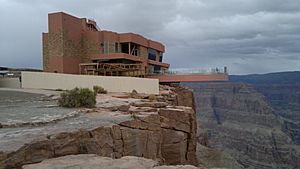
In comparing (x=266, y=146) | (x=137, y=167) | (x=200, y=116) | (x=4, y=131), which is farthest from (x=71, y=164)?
(x=200, y=116)

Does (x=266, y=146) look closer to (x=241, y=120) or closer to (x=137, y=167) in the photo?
(x=241, y=120)

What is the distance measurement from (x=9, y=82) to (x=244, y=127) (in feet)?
305

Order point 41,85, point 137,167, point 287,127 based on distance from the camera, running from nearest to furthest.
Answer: point 137,167
point 41,85
point 287,127

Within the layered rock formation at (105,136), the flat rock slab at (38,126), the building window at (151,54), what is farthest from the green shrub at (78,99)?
the building window at (151,54)

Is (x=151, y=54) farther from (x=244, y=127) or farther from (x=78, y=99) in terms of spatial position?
(x=244, y=127)

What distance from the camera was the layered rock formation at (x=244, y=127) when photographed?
8306 cm

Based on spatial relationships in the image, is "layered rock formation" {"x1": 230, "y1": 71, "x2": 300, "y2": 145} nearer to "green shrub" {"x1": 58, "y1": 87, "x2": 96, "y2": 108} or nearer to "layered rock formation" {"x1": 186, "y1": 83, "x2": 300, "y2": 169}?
"layered rock formation" {"x1": 186, "y1": 83, "x2": 300, "y2": 169}

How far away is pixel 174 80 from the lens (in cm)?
3650

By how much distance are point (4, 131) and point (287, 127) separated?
12484cm

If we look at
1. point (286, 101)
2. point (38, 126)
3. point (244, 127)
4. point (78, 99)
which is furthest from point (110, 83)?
point (286, 101)

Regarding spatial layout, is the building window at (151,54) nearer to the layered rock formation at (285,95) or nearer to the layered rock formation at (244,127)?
the layered rock formation at (244,127)

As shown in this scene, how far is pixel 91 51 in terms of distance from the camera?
127 ft

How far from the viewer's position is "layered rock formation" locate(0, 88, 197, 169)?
7406 millimetres

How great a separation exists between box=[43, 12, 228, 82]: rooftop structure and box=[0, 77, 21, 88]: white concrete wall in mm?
5409
